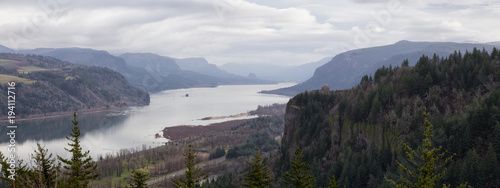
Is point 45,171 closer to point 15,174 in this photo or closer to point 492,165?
point 15,174

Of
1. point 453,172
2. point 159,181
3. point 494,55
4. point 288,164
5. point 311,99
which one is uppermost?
point 494,55

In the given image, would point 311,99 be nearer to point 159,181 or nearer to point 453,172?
point 159,181

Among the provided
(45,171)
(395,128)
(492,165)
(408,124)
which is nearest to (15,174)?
(45,171)

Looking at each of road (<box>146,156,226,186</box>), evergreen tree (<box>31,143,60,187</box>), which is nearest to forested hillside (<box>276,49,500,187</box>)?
road (<box>146,156,226,186</box>)

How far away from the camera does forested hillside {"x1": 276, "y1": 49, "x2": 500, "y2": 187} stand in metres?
66.2

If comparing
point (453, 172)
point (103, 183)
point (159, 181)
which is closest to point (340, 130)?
point (453, 172)

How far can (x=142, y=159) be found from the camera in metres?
145

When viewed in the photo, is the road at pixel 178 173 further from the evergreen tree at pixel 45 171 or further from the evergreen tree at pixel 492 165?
the evergreen tree at pixel 492 165

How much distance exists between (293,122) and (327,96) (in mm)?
13495

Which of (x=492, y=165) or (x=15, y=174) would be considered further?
(x=492, y=165)

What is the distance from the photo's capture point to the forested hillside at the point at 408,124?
66.2 metres

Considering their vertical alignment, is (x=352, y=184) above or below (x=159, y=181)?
above

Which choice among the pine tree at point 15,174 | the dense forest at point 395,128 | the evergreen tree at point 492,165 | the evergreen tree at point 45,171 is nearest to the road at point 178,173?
the dense forest at point 395,128

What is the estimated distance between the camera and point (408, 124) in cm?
8306
